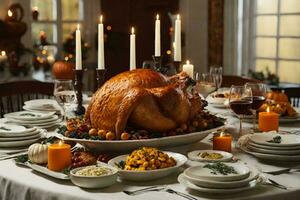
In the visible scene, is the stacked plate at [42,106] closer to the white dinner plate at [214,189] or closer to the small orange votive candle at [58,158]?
the small orange votive candle at [58,158]

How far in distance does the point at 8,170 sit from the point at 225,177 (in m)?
0.67

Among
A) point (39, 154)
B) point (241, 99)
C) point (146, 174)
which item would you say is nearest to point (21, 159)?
point (39, 154)

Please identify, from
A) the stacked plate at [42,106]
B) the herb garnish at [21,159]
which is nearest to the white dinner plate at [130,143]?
the herb garnish at [21,159]

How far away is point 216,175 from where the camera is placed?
4.79ft

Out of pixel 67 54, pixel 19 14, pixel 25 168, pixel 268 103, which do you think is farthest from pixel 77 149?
pixel 67 54

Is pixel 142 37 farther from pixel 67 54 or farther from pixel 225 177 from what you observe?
pixel 225 177

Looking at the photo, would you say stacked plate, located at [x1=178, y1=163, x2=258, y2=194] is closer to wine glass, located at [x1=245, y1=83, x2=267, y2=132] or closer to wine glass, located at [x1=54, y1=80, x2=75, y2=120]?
wine glass, located at [x1=245, y1=83, x2=267, y2=132]

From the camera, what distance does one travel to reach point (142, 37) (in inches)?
223

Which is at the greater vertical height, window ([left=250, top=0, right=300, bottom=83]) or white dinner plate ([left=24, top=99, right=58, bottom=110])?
window ([left=250, top=0, right=300, bottom=83])

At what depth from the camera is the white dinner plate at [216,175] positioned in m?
1.42

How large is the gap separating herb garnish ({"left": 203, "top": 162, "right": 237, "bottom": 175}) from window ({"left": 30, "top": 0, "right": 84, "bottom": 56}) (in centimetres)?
410

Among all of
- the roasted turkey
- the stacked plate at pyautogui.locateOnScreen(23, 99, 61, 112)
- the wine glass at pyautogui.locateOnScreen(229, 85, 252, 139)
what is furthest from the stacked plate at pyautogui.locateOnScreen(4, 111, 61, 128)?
the wine glass at pyautogui.locateOnScreen(229, 85, 252, 139)

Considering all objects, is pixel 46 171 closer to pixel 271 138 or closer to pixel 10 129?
pixel 10 129

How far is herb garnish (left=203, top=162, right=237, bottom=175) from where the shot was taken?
4.94 feet
